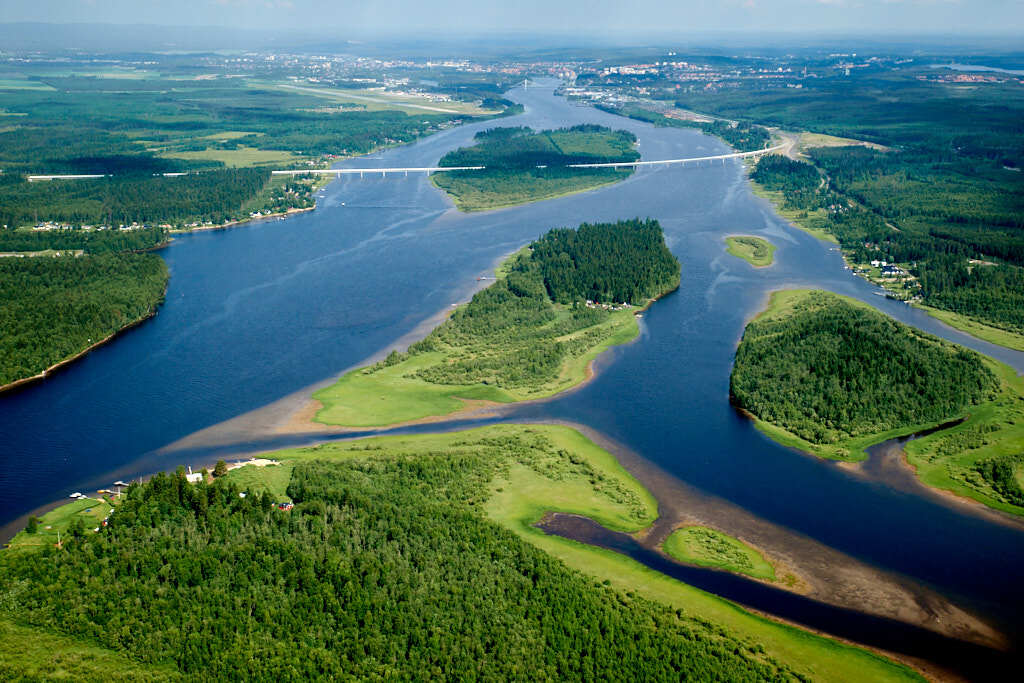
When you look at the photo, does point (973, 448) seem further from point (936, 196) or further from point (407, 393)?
point (936, 196)

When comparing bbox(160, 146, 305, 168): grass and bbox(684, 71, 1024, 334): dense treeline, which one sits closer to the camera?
bbox(684, 71, 1024, 334): dense treeline

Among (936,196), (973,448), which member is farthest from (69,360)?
(936,196)

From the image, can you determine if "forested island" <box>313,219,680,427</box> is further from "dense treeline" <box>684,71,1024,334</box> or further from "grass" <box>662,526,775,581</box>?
"dense treeline" <box>684,71,1024,334</box>

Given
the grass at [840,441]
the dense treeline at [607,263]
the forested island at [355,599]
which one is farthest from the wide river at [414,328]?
the forested island at [355,599]

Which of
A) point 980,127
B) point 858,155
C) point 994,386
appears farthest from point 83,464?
point 980,127

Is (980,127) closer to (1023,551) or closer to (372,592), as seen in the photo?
(1023,551)

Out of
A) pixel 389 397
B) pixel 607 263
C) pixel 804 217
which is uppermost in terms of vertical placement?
pixel 804 217

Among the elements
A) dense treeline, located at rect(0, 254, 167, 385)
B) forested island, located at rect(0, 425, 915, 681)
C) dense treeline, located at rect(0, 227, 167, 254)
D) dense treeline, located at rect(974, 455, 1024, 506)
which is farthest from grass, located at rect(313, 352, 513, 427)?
dense treeline, located at rect(0, 227, 167, 254)
